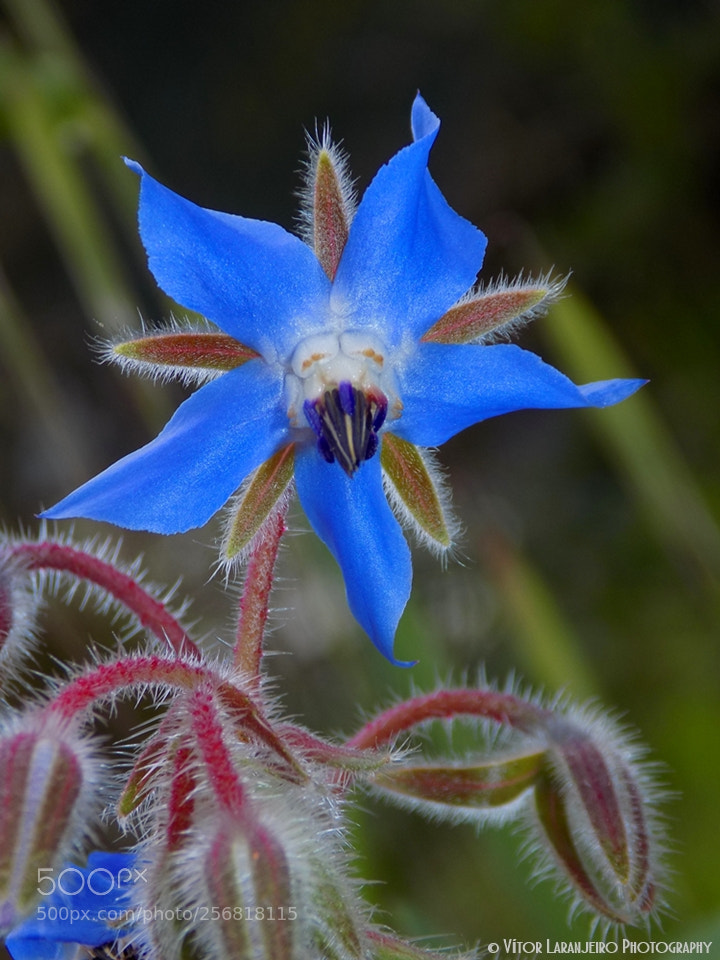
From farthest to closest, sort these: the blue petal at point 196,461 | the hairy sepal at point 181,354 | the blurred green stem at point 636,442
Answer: the blurred green stem at point 636,442, the hairy sepal at point 181,354, the blue petal at point 196,461

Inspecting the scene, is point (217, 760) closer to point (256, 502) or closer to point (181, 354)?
point (256, 502)

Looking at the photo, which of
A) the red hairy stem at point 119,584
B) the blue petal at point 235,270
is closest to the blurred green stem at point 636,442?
the blue petal at point 235,270

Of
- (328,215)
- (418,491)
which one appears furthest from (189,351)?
(418,491)

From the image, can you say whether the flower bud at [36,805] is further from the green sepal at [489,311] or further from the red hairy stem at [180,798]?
the green sepal at [489,311]

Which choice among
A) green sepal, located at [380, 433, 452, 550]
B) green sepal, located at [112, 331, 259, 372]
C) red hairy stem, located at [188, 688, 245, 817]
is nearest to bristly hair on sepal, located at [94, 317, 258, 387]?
green sepal, located at [112, 331, 259, 372]

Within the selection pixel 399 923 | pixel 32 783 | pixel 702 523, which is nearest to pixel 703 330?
pixel 702 523
